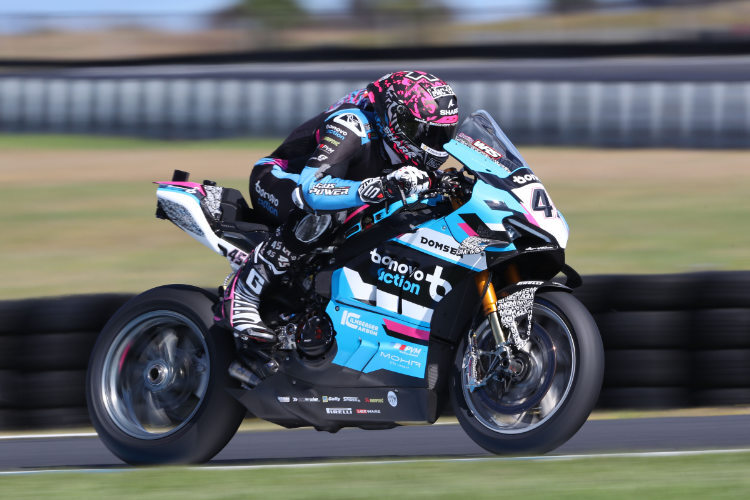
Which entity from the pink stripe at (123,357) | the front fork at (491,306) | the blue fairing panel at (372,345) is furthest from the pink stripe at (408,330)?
the pink stripe at (123,357)

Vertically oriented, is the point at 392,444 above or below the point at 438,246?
below

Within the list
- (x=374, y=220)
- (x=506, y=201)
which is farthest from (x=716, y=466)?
(x=374, y=220)

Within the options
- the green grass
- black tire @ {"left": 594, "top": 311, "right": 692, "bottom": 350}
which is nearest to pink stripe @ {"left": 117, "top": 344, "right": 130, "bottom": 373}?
the green grass

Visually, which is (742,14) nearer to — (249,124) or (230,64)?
(230,64)

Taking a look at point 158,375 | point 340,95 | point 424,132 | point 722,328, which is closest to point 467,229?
point 424,132

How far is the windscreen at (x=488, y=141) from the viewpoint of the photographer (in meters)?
5.60

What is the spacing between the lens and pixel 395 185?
5488 millimetres

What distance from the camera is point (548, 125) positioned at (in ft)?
62.3

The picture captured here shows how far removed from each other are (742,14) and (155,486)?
29790mm

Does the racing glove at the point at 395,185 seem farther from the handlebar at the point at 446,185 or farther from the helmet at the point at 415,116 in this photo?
the helmet at the point at 415,116

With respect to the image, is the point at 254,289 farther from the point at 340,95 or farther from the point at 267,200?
the point at 340,95

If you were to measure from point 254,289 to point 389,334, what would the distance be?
797mm

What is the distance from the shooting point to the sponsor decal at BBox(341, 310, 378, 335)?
5793 mm

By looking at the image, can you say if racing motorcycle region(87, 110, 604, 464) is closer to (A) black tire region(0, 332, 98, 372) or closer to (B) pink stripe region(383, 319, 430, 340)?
(B) pink stripe region(383, 319, 430, 340)
